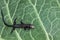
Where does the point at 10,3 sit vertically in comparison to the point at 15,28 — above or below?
above

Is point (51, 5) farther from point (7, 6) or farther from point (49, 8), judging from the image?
point (7, 6)

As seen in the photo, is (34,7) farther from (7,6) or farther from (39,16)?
(7,6)

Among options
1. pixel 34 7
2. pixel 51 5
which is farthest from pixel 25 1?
pixel 51 5

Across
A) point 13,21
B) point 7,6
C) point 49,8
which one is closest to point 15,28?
point 13,21

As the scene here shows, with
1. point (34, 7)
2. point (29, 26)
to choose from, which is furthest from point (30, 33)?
point (34, 7)

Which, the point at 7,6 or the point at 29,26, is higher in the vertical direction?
the point at 7,6

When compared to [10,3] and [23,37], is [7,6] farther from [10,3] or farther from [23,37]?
[23,37]
